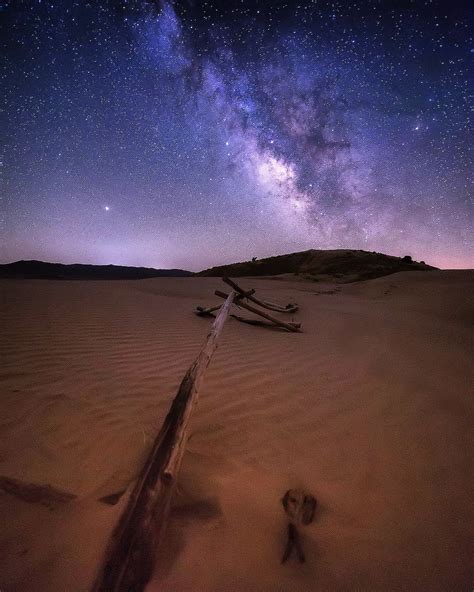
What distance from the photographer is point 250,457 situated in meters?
2.04

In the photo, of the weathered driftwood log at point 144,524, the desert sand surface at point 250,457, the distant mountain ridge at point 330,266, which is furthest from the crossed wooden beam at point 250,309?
the distant mountain ridge at point 330,266

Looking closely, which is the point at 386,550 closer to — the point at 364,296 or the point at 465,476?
the point at 465,476

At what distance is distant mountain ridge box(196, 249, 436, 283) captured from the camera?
70.3ft

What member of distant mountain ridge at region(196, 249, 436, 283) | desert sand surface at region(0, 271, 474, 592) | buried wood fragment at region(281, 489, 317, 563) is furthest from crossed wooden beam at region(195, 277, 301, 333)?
distant mountain ridge at region(196, 249, 436, 283)

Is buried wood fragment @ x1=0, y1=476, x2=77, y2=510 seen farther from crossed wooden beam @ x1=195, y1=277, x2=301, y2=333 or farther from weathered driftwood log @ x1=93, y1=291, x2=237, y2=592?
crossed wooden beam @ x1=195, y1=277, x2=301, y2=333

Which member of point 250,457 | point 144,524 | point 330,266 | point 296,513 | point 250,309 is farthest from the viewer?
point 330,266

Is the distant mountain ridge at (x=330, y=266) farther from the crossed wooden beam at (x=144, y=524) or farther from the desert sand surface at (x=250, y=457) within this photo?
the crossed wooden beam at (x=144, y=524)

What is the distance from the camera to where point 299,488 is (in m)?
1.76

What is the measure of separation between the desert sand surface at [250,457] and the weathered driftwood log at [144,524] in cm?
10

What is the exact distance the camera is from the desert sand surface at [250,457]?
129cm

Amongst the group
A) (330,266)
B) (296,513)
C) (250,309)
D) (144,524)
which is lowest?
(296,513)

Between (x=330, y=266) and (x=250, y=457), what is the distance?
2407cm

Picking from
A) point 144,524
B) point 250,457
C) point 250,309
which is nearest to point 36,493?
point 144,524

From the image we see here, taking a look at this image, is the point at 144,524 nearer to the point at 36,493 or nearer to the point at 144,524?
the point at 144,524
